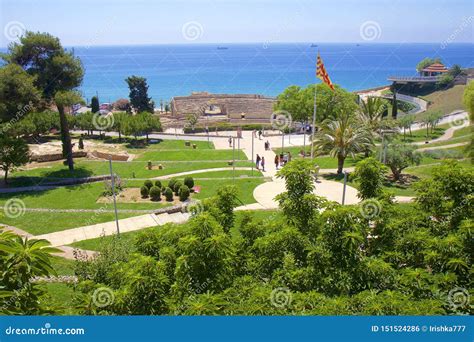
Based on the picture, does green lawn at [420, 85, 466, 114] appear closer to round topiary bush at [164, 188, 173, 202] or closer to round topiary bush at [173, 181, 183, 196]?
round topiary bush at [173, 181, 183, 196]

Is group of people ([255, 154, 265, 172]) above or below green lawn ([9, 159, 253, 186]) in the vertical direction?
above

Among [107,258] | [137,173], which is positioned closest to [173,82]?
[137,173]

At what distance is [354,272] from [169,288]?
462cm

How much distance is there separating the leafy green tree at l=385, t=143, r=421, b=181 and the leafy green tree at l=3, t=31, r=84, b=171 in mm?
25929

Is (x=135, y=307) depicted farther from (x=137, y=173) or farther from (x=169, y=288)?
(x=137, y=173)

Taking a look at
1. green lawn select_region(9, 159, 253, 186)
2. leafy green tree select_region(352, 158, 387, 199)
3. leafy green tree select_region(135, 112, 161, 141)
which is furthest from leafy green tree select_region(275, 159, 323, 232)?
leafy green tree select_region(135, 112, 161, 141)

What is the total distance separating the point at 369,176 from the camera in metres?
13.5

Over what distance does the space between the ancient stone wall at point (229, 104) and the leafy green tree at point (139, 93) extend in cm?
959

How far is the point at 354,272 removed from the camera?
10.3m

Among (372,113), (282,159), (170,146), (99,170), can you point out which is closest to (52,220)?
(99,170)

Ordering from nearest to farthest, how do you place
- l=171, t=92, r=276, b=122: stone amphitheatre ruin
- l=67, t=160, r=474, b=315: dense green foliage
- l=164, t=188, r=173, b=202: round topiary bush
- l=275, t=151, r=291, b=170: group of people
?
l=67, t=160, r=474, b=315: dense green foliage
l=164, t=188, r=173, b=202: round topiary bush
l=275, t=151, r=291, b=170: group of people
l=171, t=92, r=276, b=122: stone amphitheatre ruin

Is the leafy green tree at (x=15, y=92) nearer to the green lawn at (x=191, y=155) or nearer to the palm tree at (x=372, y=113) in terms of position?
the green lawn at (x=191, y=155)

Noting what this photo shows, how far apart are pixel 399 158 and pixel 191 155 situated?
72.1 ft

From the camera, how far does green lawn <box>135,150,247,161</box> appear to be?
4284cm
